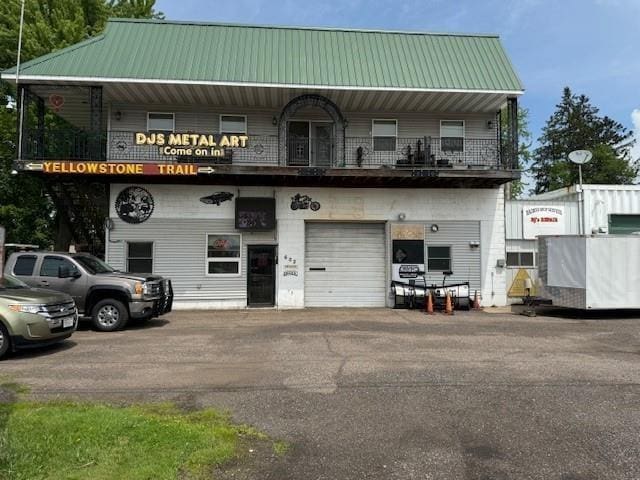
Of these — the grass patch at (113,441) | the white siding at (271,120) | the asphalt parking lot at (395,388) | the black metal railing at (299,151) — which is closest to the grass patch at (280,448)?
the asphalt parking lot at (395,388)

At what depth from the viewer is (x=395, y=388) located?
695 cm

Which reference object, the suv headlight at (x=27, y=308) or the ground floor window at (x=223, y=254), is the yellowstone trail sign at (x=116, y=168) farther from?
the suv headlight at (x=27, y=308)

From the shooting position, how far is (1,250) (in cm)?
793

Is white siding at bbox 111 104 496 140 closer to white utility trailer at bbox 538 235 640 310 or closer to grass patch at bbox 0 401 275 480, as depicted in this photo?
white utility trailer at bbox 538 235 640 310

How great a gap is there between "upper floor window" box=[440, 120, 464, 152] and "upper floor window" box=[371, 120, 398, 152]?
173 cm

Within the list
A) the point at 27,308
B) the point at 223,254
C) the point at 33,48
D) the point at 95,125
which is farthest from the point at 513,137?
the point at 33,48

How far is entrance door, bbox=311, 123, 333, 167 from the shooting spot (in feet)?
60.1

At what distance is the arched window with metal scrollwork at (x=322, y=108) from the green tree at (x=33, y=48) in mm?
11545

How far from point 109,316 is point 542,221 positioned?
14842 mm

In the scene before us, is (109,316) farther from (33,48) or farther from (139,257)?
(33,48)

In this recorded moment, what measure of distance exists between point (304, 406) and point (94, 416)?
231cm

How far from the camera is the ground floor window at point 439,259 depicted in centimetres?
1803

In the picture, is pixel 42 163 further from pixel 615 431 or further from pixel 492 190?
pixel 615 431

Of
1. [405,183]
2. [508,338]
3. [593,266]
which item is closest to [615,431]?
[508,338]
